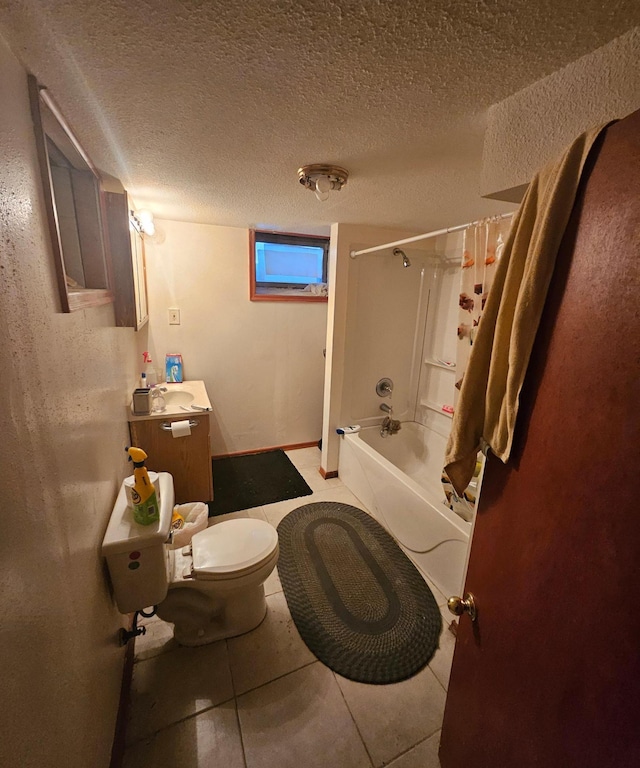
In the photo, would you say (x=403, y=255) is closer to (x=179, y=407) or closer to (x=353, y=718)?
(x=179, y=407)

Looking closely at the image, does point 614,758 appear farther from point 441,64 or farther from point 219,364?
point 219,364

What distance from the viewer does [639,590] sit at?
0.46 m

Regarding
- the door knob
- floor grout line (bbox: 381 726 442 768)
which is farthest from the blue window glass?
floor grout line (bbox: 381 726 442 768)

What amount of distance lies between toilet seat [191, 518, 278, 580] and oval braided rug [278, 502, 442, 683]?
0.45 metres

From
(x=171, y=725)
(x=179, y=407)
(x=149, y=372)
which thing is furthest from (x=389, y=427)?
(x=171, y=725)

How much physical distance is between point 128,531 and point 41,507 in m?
0.54

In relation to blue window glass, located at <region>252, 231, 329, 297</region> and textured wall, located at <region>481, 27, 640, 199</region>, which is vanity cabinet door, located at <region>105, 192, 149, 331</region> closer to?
blue window glass, located at <region>252, 231, 329, 297</region>

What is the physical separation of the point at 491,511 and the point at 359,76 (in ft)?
3.60

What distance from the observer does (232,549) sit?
142 cm

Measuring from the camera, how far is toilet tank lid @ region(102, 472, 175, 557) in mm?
1053

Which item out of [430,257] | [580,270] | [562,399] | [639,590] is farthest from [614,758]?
[430,257]

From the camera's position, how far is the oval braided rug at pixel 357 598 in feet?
4.58

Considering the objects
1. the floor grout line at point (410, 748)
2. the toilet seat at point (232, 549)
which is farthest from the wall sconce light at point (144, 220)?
the floor grout line at point (410, 748)

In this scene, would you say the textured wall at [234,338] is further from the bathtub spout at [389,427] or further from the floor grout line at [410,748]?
the floor grout line at [410,748]
